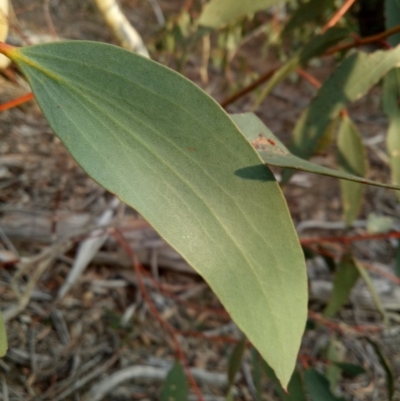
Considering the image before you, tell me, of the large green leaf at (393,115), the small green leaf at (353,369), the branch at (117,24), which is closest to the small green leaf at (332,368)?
the small green leaf at (353,369)

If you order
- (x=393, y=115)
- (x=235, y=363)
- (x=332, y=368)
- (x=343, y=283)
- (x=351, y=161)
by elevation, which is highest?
(x=393, y=115)

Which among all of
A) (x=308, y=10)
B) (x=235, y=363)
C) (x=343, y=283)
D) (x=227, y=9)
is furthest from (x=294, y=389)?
(x=308, y=10)

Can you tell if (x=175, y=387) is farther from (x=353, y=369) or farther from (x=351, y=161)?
(x=351, y=161)

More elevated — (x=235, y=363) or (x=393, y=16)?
(x=393, y=16)

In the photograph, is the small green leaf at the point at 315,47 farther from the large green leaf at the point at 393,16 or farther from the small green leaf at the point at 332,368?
the small green leaf at the point at 332,368

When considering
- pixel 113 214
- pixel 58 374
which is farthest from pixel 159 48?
pixel 58 374

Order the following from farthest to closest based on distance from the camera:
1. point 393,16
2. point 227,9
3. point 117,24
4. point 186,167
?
point 117,24
point 227,9
point 393,16
point 186,167

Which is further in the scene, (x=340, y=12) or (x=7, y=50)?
(x=340, y=12)
